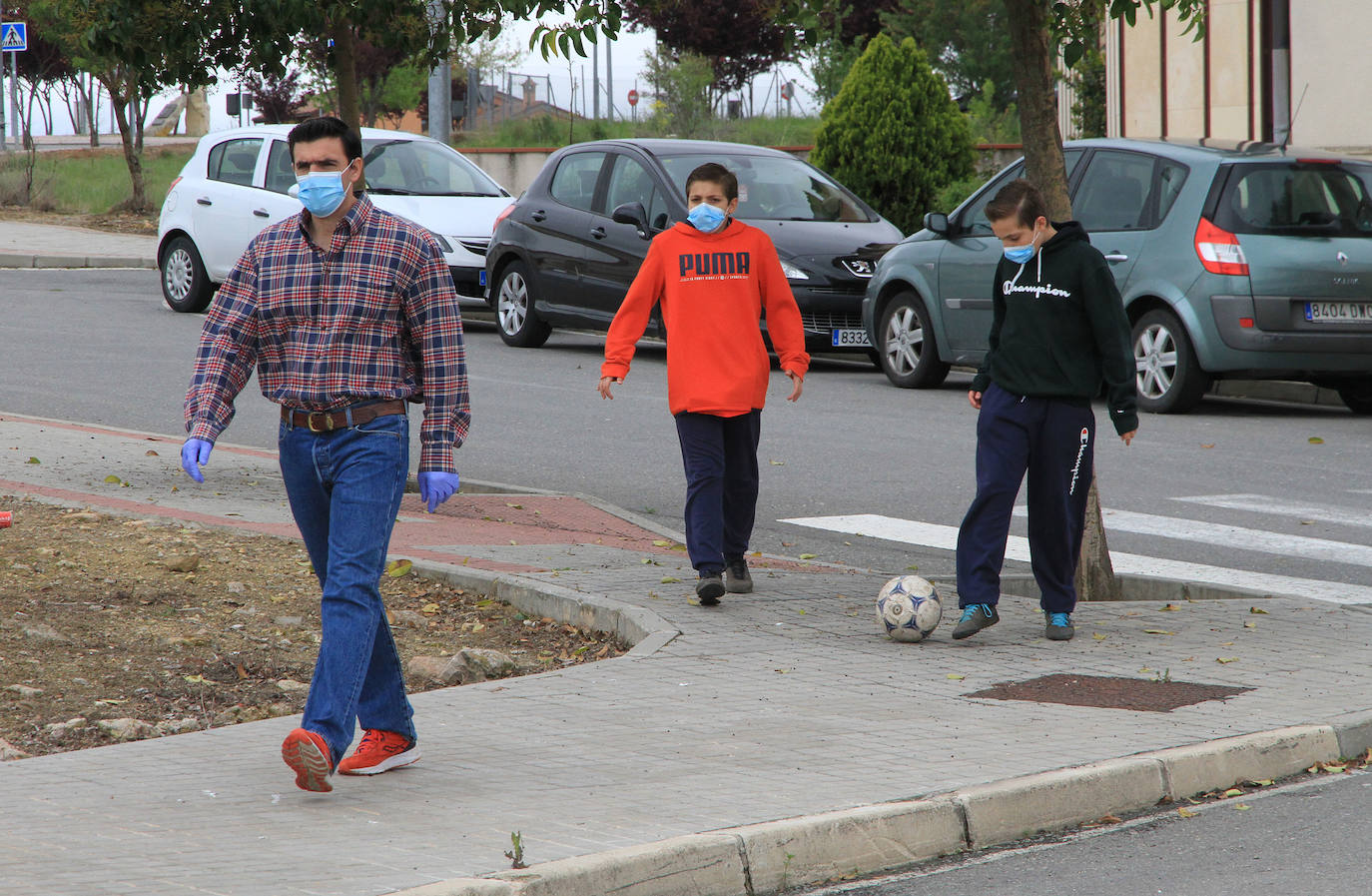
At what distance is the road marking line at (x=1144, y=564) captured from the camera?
27.2ft

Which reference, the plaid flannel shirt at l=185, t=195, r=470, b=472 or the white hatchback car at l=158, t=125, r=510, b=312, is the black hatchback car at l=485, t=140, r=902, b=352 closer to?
the white hatchback car at l=158, t=125, r=510, b=312

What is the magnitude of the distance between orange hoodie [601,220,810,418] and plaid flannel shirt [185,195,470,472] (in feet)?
7.89

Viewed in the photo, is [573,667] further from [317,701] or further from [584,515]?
[584,515]

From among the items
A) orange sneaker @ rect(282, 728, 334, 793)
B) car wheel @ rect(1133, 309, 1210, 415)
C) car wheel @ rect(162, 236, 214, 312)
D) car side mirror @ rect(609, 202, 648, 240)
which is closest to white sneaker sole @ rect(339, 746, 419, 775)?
orange sneaker @ rect(282, 728, 334, 793)

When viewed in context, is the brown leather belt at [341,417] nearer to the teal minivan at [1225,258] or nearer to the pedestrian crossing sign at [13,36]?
the teal minivan at [1225,258]

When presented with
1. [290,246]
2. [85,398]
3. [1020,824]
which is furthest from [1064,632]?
[85,398]

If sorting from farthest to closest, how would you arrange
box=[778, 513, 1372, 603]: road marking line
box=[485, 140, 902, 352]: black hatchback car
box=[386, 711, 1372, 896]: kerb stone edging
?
box=[485, 140, 902, 352]: black hatchback car, box=[778, 513, 1372, 603]: road marking line, box=[386, 711, 1372, 896]: kerb stone edging

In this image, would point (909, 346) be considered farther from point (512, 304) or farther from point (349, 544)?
point (349, 544)

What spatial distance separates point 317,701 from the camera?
4.84 metres

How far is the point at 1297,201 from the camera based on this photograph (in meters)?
13.1

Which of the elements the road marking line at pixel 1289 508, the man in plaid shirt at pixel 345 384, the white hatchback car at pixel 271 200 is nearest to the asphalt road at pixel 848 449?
the road marking line at pixel 1289 508

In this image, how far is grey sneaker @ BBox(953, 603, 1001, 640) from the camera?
7008 mm

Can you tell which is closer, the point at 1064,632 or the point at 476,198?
the point at 1064,632

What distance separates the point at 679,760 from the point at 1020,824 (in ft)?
3.12
